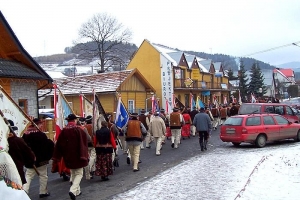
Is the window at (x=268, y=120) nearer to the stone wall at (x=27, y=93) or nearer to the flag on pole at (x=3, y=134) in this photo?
the stone wall at (x=27, y=93)

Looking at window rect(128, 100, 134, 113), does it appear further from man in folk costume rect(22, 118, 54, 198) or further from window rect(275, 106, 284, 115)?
man in folk costume rect(22, 118, 54, 198)

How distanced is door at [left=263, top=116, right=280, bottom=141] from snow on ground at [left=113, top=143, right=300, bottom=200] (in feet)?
11.7

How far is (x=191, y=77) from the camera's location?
5009 centimetres

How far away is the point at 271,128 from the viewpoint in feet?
51.8

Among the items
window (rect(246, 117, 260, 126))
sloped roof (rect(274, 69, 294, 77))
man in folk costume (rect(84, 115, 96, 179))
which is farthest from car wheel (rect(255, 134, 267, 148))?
sloped roof (rect(274, 69, 294, 77))

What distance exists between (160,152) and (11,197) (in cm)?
1197

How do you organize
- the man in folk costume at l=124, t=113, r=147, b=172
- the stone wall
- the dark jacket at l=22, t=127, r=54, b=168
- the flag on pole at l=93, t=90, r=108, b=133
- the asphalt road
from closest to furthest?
the dark jacket at l=22, t=127, r=54, b=168, the asphalt road, the flag on pole at l=93, t=90, r=108, b=133, the man in folk costume at l=124, t=113, r=147, b=172, the stone wall

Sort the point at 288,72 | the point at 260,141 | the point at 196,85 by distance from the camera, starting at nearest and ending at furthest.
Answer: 1. the point at 260,141
2. the point at 196,85
3. the point at 288,72

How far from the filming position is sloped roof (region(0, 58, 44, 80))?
13.7 m

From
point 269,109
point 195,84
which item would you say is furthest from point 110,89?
point 195,84

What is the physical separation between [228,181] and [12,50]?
10622 mm

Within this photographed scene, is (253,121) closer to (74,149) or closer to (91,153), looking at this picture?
(91,153)

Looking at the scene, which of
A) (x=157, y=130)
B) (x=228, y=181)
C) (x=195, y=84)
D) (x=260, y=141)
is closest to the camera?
(x=228, y=181)

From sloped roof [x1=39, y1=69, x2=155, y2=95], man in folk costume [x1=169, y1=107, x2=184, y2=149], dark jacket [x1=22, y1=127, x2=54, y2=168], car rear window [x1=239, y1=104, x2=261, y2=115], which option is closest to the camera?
dark jacket [x1=22, y1=127, x2=54, y2=168]
